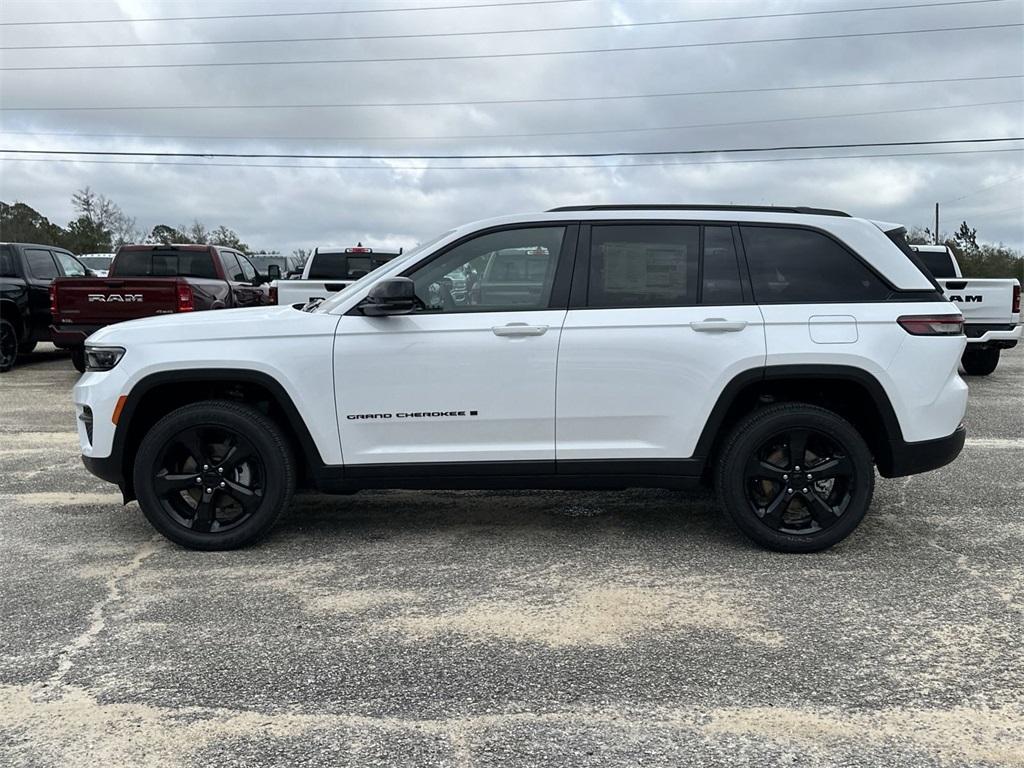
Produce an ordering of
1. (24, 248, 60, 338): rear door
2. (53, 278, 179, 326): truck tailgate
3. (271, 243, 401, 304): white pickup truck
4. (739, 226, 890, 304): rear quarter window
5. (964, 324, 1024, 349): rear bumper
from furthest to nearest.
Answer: (24, 248, 60, 338): rear door, (271, 243, 401, 304): white pickup truck, (964, 324, 1024, 349): rear bumper, (53, 278, 179, 326): truck tailgate, (739, 226, 890, 304): rear quarter window

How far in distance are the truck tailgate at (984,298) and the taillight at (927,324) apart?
714 centimetres

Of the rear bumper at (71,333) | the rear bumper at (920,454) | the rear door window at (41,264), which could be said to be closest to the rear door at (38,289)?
the rear door window at (41,264)

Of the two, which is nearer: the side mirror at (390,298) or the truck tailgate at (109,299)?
the side mirror at (390,298)

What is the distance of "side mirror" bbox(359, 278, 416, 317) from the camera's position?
4129 millimetres

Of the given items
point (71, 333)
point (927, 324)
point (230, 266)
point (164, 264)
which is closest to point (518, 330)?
point (927, 324)

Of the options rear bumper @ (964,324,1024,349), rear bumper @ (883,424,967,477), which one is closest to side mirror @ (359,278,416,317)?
rear bumper @ (883,424,967,477)

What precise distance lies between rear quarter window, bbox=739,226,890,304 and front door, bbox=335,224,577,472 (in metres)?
1.02

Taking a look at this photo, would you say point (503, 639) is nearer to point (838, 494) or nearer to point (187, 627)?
point (187, 627)

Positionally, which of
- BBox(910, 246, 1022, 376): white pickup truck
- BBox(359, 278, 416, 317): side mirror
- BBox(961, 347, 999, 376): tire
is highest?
BBox(359, 278, 416, 317): side mirror

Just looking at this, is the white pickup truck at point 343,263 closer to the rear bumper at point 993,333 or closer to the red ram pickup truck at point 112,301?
the red ram pickup truck at point 112,301

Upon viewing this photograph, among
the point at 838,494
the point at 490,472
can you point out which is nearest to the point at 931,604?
the point at 838,494

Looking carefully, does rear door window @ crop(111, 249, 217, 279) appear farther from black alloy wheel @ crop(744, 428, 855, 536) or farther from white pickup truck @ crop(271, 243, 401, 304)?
black alloy wheel @ crop(744, 428, 855, 536)

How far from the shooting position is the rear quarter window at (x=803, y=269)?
171 inches

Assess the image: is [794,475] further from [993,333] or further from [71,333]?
[71,333]
